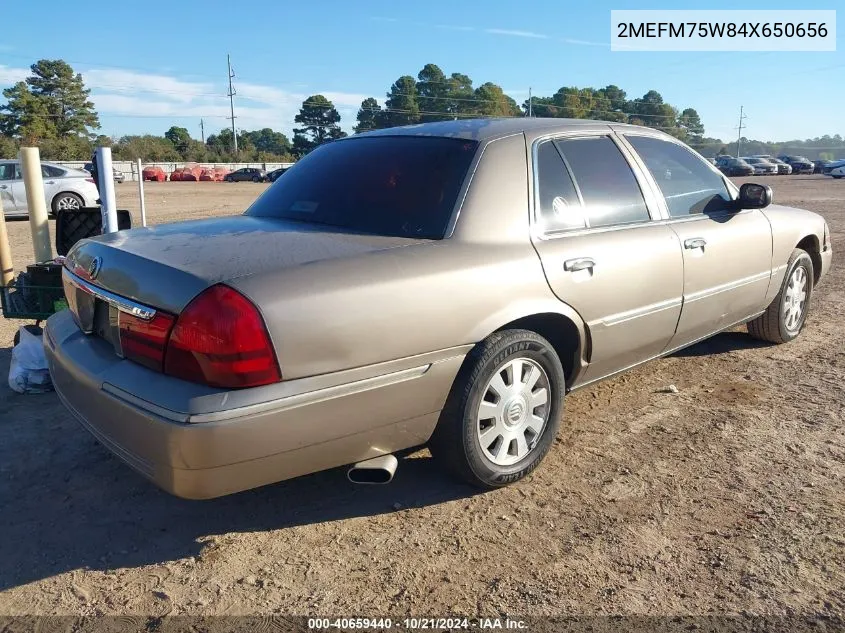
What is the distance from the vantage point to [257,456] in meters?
2.37

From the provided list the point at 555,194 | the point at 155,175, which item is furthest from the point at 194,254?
the point at 155,175

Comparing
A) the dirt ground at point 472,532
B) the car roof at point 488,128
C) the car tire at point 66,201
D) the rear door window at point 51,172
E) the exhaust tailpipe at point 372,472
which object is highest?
the rear door window at point 51,172

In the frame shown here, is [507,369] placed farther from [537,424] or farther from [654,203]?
[654,203]

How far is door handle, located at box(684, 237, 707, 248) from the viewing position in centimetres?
392

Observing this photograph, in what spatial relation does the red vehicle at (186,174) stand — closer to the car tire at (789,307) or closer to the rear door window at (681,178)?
the car tire at (789,307)

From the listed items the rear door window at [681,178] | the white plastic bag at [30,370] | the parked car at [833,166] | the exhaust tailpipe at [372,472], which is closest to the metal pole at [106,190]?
the white plastic bag at [30,370]

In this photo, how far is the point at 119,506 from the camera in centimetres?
301

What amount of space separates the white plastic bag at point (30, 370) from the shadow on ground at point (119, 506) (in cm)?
66

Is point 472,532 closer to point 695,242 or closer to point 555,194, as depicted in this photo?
point 555,194

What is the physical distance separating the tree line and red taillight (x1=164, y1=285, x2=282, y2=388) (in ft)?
200

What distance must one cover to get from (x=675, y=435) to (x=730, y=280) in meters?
1.19

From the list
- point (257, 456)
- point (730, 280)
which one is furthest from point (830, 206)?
point (257, 456)

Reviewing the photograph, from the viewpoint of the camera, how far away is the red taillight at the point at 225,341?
→ 228 cm

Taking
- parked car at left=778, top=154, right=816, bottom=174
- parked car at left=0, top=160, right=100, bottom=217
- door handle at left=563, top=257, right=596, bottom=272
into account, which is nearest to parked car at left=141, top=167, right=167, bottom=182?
parked car at left=0, top=160, right=100, bottom=217
